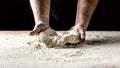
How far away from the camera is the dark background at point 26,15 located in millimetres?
2475

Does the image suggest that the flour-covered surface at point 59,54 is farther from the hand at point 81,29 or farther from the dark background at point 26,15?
the dark background at point 26,15

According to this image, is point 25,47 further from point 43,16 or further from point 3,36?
point 3,36

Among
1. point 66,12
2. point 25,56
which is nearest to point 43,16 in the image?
point 25,56

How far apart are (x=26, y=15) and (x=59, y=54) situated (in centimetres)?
118

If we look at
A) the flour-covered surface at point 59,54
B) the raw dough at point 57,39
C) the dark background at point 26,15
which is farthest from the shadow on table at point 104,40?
the dark background at point 26,15

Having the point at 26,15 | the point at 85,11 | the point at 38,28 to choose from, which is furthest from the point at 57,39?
the point at 26,15

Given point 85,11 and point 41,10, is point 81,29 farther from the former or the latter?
point 41,10

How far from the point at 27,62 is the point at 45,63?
2.7 inches

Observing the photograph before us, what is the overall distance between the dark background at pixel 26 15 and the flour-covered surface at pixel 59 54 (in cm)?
78

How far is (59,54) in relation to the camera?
4.52 feet

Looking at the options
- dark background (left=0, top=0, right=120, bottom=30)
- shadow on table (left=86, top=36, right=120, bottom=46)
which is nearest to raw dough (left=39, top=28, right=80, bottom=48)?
shadow on table (left=86, top=36, right=120, bottom=46)

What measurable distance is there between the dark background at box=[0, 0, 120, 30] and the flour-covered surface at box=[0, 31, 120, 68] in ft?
2.55

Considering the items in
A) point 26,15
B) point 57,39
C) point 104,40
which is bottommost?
point 26,15

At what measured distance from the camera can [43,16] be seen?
5.13 feet
